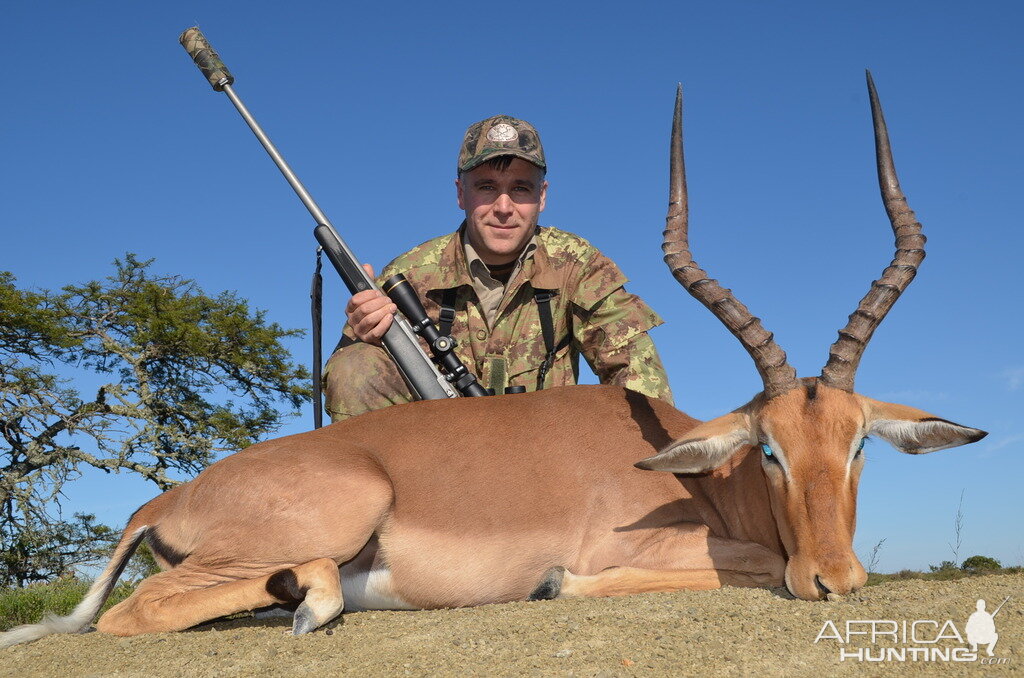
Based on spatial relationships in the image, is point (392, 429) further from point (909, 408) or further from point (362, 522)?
point (909, 408)

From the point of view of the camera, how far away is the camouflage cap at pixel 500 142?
750 cm

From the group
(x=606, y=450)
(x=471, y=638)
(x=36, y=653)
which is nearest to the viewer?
(x=471, y=638)

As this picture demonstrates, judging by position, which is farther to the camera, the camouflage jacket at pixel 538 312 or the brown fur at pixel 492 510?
the camouflage jacket at pixel 538 312

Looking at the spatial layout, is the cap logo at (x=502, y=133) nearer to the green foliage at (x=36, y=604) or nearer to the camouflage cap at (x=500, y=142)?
the camouflage cap at (x=500, y=142)

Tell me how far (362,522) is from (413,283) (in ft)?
11.3

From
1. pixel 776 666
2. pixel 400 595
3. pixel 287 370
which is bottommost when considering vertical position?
pixel 776 666

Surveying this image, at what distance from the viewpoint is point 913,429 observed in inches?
181

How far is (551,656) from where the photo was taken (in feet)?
11.7

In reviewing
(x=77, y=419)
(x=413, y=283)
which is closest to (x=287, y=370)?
(x=77, y=419)

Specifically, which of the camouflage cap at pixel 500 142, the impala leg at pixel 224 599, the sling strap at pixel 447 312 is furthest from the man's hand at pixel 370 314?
the impala leg at pixel 224 599

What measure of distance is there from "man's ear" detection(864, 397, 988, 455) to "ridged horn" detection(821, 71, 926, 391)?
0.20 m

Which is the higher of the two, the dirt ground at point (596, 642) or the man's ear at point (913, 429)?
the man's ear at point (913, 429)

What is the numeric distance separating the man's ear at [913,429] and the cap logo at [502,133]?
3970 millimetres

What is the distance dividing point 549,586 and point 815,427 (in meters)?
1.62
